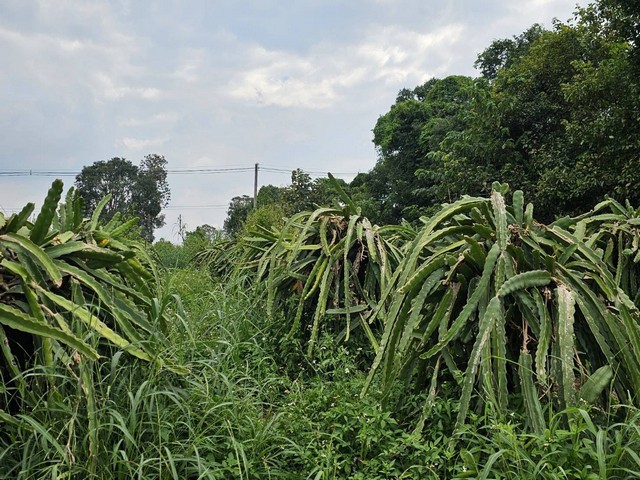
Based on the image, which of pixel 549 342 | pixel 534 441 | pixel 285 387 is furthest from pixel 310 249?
pixel 534 441

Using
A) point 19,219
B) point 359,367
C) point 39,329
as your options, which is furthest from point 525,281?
point 19,219

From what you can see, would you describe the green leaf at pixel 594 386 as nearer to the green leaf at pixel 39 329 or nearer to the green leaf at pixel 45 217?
the green leaf at pixel 39 329

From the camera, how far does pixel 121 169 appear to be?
28.4 metres

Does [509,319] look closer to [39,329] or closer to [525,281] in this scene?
[525,281]

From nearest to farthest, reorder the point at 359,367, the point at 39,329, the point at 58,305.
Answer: the point at 39,329, the point at 58,305, the point at 359,367

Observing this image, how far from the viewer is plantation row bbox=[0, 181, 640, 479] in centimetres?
170

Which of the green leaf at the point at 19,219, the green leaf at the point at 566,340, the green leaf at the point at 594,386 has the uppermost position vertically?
the green leaf at the point at 19,219

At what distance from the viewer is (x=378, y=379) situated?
2.52 meters

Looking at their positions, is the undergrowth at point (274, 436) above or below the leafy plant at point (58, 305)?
below

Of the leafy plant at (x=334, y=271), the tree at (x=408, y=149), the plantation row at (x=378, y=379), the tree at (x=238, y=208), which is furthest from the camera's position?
the tree at (x=238, y=208)

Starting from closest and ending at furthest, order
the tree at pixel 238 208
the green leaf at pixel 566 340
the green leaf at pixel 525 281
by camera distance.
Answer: the green leaf at pixel 566 340
the green leaf at pixel 525 281
the tree at pixel 238 208

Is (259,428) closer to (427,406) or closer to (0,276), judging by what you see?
(427,406)

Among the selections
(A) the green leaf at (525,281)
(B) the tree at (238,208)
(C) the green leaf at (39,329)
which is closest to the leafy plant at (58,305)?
(C) the green leaf at (39,329)

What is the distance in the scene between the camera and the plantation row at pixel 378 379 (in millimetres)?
1703
